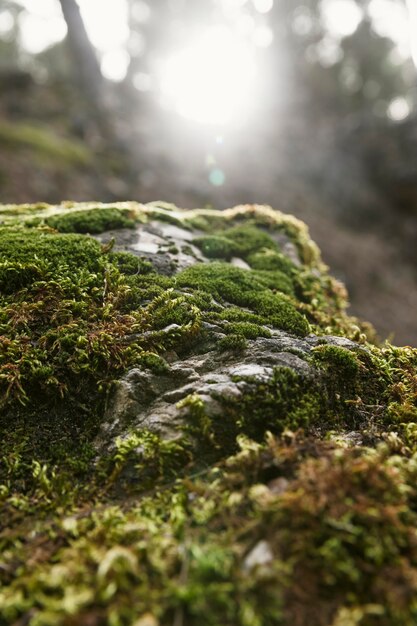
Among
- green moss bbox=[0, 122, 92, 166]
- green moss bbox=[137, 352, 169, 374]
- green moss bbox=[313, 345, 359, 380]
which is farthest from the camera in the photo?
green moss bbox=[0, 122, 92, 166]

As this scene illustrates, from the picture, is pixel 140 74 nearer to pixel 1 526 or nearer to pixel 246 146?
pixel 246 146

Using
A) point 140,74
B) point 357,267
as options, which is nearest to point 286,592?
point 357,267

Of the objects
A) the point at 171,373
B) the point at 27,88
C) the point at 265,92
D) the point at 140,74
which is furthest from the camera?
the point at 140,74

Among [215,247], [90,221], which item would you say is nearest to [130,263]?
[90,221]

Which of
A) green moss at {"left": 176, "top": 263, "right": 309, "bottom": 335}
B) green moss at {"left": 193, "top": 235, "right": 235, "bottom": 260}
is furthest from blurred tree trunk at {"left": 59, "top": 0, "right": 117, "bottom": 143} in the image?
green moss at {"left": 176, "top": 263, "right": 309, "bottom": 335}

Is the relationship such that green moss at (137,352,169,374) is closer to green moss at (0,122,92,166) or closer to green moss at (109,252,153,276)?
green moss at (109,252,153,276)

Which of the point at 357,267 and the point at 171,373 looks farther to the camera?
the point at 357,267

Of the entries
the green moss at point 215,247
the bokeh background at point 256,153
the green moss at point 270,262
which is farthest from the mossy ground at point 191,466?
the bokeh background at point 256,153

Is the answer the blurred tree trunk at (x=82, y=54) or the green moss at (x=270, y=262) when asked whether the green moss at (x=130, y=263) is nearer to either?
the green moss at (x=270, y=262)
